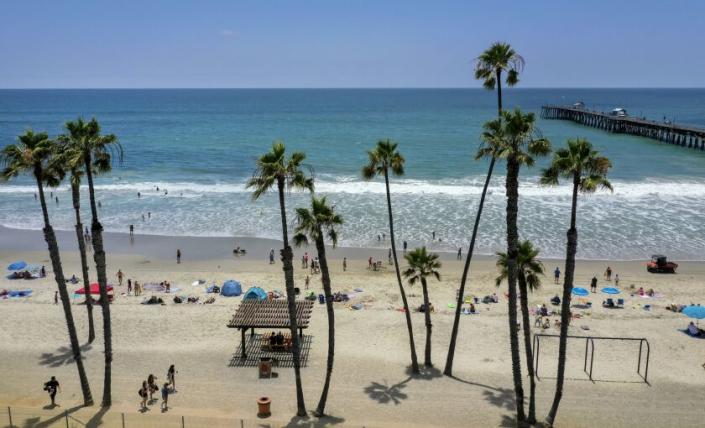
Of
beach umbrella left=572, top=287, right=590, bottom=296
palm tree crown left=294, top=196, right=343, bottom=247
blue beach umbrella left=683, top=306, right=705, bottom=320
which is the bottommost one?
beach umbrella left=572, top=287, right=590, bottom=296

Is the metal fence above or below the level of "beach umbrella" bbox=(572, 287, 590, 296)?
below

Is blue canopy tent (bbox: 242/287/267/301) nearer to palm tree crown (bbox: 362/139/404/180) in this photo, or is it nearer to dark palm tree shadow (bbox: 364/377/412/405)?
dark palm tree shadow (bbox: 364/377/412/405)

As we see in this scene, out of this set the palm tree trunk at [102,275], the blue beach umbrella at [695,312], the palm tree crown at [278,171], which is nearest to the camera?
the palm tree crown at [278,171]

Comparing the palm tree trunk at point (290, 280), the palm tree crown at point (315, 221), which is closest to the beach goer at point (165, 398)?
the palm tree trunk at point (290, 280)

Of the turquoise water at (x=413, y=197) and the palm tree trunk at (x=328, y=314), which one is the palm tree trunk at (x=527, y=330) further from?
the turquoise water at (x=413, y=197)

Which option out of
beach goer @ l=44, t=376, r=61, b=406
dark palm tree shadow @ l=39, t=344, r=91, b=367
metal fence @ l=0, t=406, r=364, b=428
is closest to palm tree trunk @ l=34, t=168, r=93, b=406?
metal fence @ l=0, t=406, r=364, b=428

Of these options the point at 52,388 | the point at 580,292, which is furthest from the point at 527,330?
the point at 52,388

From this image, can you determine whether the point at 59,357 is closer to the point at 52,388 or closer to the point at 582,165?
the point at 52,388

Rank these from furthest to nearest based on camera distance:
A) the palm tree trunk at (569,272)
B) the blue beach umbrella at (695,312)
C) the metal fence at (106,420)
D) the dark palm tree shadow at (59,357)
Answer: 1. the blue beach umbrella at (695,312)
2. the dark palm tree shadow at (59,357)
3. the metal fence at (106,420)
4. the palm tree trunk at (569,272)
